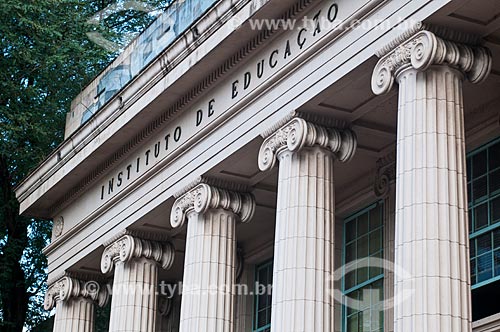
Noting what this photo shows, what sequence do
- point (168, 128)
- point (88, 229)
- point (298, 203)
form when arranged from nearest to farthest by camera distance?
point (298, 203)
point (168, 128)
point (88, 229)

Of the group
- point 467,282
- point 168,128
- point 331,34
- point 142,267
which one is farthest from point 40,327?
point 467,282

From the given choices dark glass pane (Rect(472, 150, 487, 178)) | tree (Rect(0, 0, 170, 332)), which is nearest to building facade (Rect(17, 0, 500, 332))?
dark glass pane (Rect(472, 150, 487, 178))

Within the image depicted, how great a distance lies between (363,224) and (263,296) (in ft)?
15.8

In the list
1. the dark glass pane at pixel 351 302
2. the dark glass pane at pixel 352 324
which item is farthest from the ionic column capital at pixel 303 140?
the dark glass pane at pixel 352 324

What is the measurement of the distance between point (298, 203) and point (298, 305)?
7.10 ft

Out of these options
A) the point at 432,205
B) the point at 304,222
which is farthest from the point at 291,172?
the point at 432,205

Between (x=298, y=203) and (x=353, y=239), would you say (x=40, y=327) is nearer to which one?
(x=353, y=239)

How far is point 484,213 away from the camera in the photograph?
24.1 metres

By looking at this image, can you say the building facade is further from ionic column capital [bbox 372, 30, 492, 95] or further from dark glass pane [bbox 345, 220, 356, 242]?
dark glass pane [bbox 345, 220, 356, 242]

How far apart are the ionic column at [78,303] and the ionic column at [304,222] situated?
11.3 meters

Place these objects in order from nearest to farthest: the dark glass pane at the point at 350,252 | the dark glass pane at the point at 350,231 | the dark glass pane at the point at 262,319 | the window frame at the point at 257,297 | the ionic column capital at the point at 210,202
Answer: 1. the ionic column capital at the point at 210,202
2. the dark glass pane at the point at 350,252
3. the dark glass pane at the point at 350,231
4. the dark glass pane at the point at 262,319
5. the window frame at the point at 257,297

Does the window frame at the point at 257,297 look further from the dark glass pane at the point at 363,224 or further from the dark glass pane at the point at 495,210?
the dark glass pane at the point at 495,210

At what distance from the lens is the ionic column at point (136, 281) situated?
101 ft

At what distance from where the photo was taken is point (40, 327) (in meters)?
44.5
